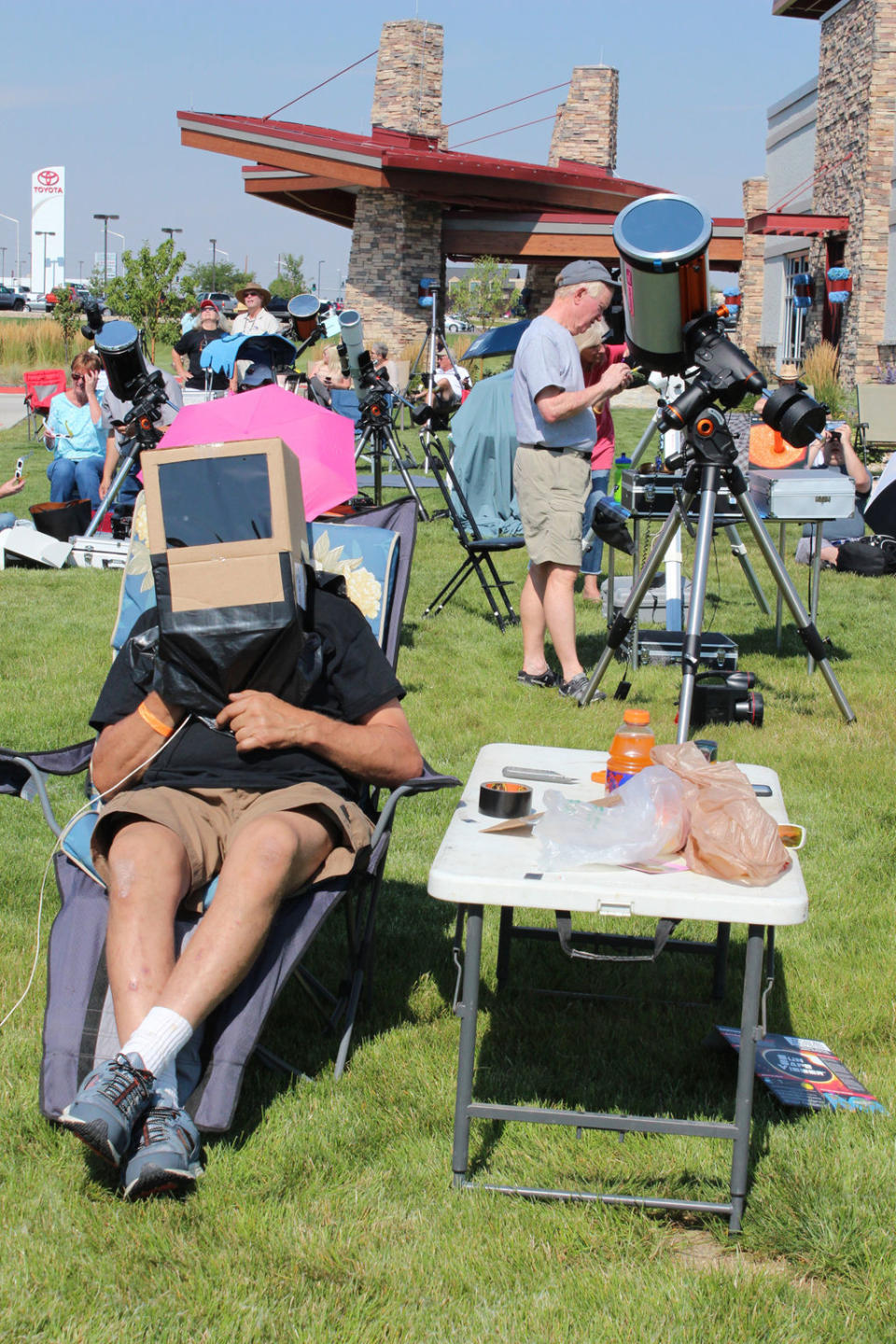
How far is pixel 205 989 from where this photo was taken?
221cm

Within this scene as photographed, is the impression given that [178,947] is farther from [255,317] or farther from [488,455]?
[255,317]

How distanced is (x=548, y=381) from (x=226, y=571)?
115 inches

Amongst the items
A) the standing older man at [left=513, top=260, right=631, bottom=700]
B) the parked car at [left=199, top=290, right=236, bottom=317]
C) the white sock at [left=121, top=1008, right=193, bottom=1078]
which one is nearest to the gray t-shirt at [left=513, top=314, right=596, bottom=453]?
the standing older man at [left=513, top=260, right=631, bottom=700]

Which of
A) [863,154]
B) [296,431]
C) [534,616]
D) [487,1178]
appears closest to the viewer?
[487,1178]

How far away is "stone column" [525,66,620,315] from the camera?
29.3 m

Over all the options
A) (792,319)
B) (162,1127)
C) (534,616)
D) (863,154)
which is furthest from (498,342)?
(792,319)

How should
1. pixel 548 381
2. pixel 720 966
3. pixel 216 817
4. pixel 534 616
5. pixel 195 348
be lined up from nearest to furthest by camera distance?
1. pixel 216 817
2. pixel 720 966
3. pixel 548 381
4. pixel 534 616
5. pixel 195 348

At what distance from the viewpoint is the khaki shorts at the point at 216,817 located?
2.51m

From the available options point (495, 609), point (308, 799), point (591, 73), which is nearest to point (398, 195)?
point (591, 73)

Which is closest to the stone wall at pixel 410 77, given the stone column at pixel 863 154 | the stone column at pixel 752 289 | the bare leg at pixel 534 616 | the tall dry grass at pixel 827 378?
the stone column at pixel 752 289

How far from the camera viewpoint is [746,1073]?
211cm

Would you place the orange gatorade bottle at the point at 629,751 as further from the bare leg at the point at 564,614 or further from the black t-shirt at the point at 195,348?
the black t-shirt at the point at 195,348

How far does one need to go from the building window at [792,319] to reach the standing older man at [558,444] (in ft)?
58.3

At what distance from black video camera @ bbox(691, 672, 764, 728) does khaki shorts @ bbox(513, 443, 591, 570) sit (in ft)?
2.95
